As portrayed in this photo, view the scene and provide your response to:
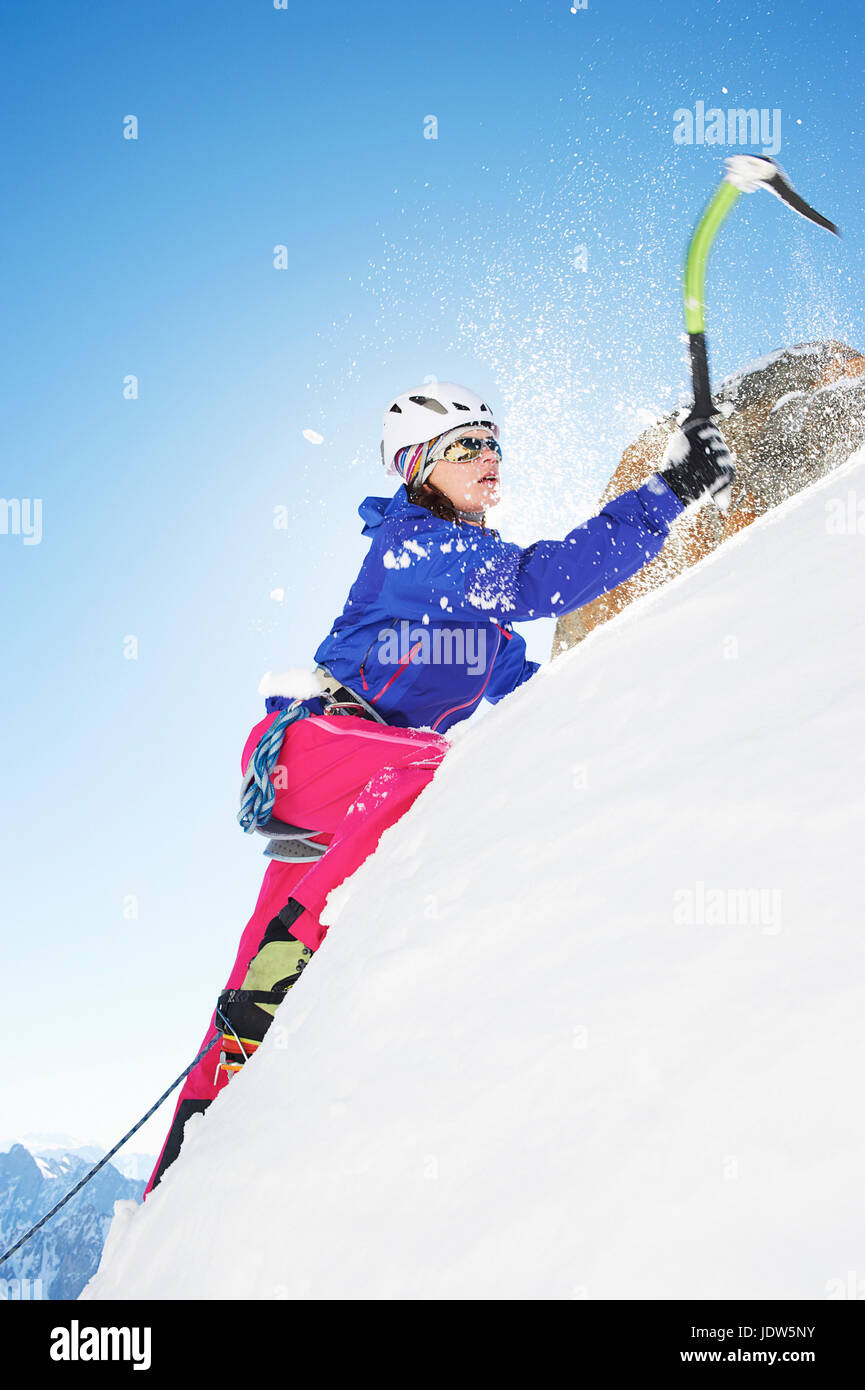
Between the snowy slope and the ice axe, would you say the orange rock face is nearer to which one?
the ice axe

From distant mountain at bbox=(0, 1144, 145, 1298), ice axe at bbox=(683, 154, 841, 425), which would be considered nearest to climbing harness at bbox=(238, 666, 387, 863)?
ice axe at bbox=(683, 154, 841, 425)

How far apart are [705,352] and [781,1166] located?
3.14 metres

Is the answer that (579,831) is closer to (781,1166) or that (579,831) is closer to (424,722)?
(781,1166)

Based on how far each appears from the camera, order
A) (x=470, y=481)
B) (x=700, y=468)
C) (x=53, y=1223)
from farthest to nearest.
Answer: (x=53, y=1223), (x=470, y=481), (x=700, y=468)

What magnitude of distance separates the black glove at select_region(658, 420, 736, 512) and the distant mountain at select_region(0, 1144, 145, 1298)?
532 feet

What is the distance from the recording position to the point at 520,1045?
4.54 feet

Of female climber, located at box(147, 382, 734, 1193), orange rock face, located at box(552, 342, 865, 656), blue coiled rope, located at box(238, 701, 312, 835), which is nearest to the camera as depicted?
female climber, located at box(147, 382, 734, 1193)

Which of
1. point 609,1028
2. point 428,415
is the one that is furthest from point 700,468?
point 609,1028

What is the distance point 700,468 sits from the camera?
3166 millimetres

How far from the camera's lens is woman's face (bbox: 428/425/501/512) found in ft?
12.4

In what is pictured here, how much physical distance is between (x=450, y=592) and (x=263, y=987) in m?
1.43

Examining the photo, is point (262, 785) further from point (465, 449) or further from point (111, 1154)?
point (465, 449)

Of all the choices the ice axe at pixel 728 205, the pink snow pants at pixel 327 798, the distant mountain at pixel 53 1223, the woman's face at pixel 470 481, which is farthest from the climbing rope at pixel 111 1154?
the distant mountain at pixel 53 1223

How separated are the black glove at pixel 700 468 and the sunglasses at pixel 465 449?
2.91ft
